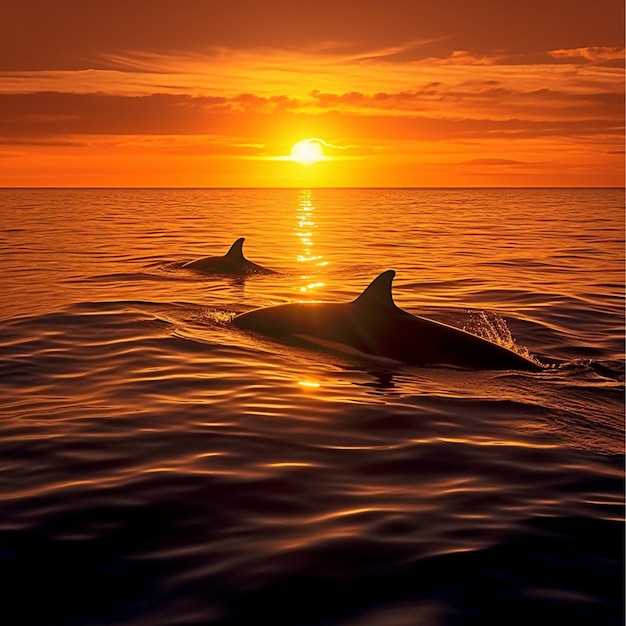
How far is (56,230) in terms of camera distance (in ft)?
170

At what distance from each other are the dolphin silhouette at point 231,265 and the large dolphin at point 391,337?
39.7 ft

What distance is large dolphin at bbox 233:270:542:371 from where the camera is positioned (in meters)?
12.3

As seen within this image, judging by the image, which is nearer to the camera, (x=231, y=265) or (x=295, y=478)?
(x=295, y=478)

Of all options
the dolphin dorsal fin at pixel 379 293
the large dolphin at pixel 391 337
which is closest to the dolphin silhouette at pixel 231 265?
the large dolphin at pixel 391 337

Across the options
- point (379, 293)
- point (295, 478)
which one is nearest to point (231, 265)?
point (379, 293)

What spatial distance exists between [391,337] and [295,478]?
531 centimetres

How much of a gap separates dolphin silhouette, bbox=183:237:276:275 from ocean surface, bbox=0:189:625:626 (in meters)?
7.89

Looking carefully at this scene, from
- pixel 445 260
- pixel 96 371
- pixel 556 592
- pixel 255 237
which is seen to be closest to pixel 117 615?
pixel 556 592

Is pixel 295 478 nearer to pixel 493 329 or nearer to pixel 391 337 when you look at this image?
pixel 391 337

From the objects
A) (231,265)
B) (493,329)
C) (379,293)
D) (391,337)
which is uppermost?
(379,293)

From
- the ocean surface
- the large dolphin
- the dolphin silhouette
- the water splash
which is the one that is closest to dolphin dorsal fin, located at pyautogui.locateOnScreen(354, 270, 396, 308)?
the large dolphin

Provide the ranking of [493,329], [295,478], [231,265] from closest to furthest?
[295,478] < [493,329] < [231,265]

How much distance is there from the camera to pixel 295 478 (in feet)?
24.7

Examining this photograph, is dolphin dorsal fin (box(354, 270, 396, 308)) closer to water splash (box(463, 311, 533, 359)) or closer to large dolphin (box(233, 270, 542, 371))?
large dolphin (box(233, 270, 542, 371))
